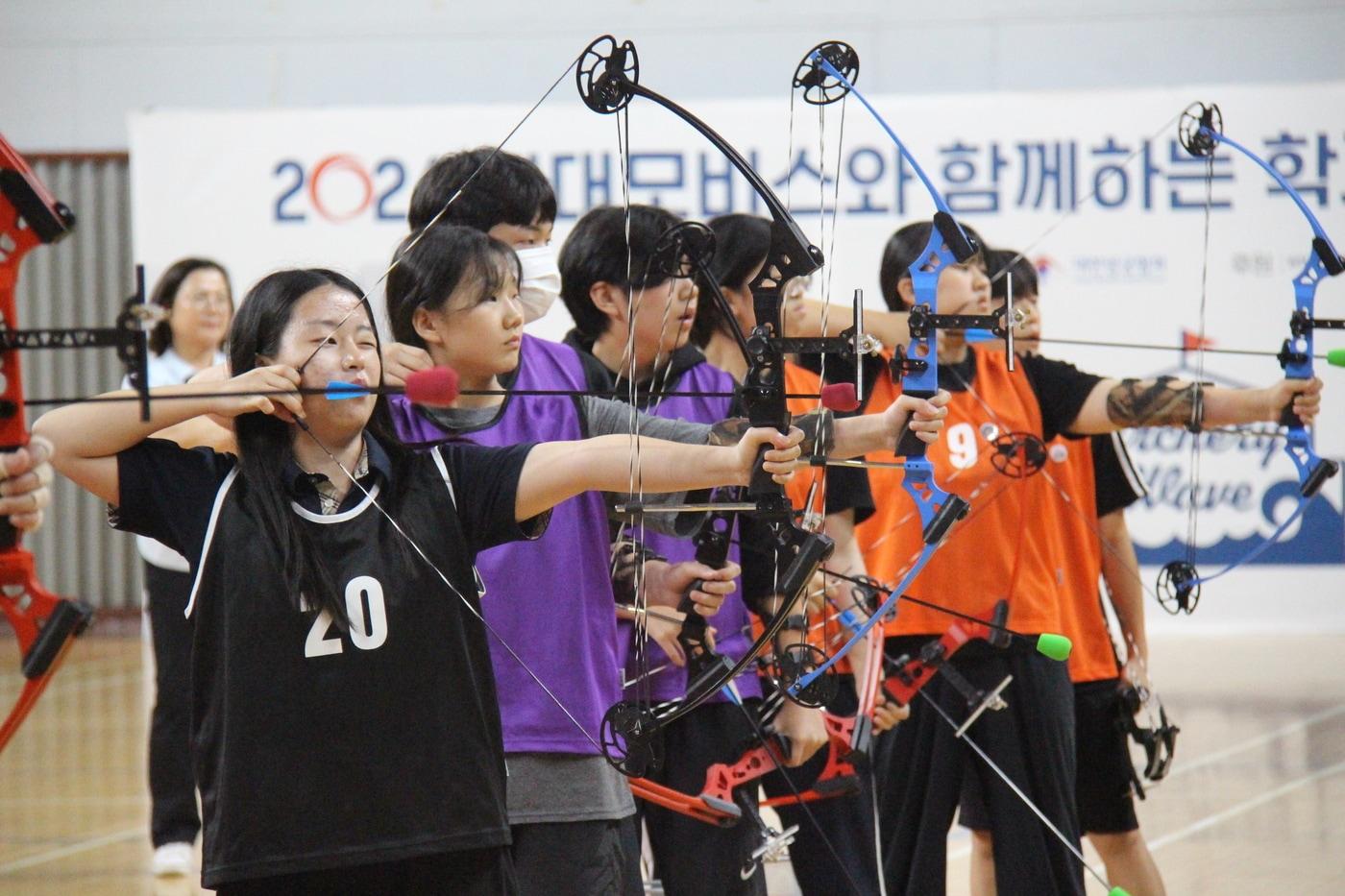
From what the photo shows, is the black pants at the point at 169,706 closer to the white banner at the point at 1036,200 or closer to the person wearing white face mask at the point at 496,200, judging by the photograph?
the person wearing white face mask at the point at 496,200

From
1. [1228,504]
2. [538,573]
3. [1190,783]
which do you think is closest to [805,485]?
[538,573]

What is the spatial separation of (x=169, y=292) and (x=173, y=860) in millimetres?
1258

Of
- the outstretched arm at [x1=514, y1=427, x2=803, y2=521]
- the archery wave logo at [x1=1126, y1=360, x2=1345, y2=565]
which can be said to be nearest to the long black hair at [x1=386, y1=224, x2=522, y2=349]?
the outstretched arm at [x1=514, y1=427, x2=803, y2=521]

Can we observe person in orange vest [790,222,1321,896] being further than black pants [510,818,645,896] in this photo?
Yes

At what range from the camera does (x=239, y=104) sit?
761cm

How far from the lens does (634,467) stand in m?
1.46

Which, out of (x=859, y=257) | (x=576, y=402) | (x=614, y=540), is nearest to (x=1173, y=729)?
(x=614, y=540)

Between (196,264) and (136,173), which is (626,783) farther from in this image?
(136,173)

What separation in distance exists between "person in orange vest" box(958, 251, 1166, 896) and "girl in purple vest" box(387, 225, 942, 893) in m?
1.03

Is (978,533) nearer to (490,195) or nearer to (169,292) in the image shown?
(490,195)

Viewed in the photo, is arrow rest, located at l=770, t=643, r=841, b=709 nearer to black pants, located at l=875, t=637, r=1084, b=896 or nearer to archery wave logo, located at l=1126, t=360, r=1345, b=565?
black pants, located at l=875, t=637, r=1084, b=896

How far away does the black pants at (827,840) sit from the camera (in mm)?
2316

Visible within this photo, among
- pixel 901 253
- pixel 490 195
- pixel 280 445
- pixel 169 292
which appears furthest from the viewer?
pixel 169 292

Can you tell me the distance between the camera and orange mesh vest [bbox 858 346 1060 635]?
7.93 feet
